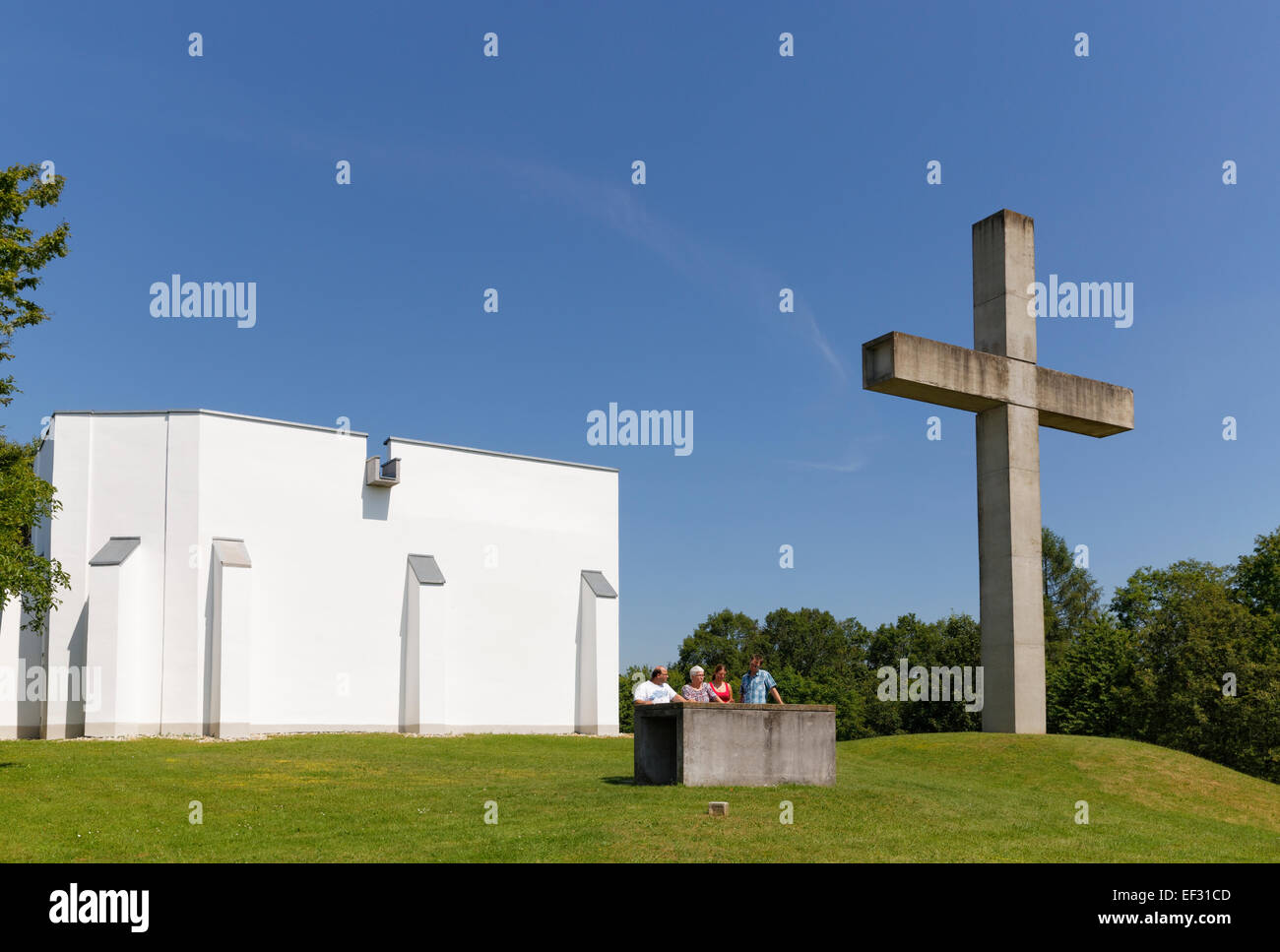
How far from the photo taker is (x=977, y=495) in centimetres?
2145

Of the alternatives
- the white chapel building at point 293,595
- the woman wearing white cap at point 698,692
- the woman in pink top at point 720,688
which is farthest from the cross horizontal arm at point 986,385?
the white chapel building at point 293,595

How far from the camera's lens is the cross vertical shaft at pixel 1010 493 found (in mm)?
20500

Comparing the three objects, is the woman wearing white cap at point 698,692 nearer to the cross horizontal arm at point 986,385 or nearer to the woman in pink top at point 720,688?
the woman in pink top at point 720,688

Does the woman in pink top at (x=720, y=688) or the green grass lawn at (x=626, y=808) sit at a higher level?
the woman in pink top at (x=720, y=688)

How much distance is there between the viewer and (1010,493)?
20594mm

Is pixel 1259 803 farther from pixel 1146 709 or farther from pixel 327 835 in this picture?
pixel 1146 709

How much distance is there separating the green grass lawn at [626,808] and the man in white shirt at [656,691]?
115 cm

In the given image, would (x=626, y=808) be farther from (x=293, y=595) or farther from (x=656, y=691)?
(x=293, y=595)

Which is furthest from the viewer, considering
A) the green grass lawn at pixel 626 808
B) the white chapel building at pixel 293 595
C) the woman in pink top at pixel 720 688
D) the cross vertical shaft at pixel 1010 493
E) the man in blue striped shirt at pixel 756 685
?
the white chapel building at pixel 293 595

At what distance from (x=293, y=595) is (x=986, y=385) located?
22174 mm

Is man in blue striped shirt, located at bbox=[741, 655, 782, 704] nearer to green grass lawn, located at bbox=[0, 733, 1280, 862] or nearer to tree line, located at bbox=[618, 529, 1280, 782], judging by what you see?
green grass lawn, located at bbox=[0, 733, 1280, 862]

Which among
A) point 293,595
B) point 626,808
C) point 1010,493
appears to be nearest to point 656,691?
point 626,808

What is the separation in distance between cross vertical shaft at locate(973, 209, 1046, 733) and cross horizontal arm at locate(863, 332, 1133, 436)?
162mm
